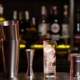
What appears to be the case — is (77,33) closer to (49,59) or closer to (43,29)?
(43,29)

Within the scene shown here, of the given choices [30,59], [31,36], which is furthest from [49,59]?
[31,36]

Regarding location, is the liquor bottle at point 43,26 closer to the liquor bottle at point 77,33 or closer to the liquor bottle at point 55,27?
the liquor bottle at point 55,27

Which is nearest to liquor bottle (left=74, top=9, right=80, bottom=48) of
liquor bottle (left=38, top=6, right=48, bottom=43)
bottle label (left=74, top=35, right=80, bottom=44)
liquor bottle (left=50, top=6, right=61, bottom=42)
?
bottle label (left=74, top=35, right=80, bottom=44)

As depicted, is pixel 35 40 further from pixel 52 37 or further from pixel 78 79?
pixel 78 79

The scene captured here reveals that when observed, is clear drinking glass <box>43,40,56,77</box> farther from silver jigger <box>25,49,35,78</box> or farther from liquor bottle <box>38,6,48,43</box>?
liquor bottle <box>38,6,48,43</box>

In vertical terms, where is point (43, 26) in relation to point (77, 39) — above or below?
above

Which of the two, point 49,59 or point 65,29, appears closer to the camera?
point 49,59

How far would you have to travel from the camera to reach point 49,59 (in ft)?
3.81

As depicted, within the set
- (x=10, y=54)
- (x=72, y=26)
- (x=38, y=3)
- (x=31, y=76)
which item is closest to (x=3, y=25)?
(x=10, y=54)

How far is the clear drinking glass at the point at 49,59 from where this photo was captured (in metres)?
1.16

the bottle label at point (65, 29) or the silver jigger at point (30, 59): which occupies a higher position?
the bottle label at point (65, 29)

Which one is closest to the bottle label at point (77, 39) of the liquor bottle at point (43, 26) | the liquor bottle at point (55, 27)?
the liquor bottle at point (55, 27)

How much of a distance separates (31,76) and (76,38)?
1121mm

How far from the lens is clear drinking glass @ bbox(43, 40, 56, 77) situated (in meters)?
1.16
